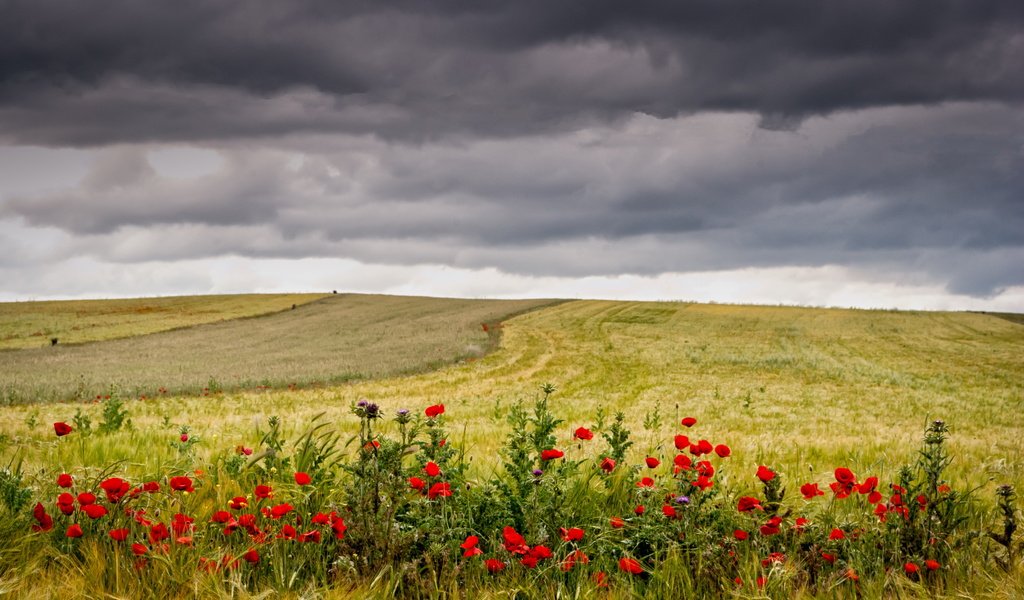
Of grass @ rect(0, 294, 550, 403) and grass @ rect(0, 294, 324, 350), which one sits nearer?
grass @ rect(0, 294, 550, 403)

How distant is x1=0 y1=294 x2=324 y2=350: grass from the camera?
167 ft

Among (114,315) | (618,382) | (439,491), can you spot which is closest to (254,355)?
(618,382)

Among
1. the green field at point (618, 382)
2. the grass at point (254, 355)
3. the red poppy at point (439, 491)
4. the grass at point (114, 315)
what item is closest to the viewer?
the red poppy at point (439, 491)

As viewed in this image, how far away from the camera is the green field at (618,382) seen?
7.49 meters

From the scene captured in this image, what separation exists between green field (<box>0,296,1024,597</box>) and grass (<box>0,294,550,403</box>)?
10.1 inches

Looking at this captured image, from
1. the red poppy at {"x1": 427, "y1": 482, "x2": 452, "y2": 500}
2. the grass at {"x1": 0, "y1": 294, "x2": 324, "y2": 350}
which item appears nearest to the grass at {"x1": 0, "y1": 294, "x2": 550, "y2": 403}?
the grass at {"x1": 0, "y1": 294, "x2": 324, "y2": 350}

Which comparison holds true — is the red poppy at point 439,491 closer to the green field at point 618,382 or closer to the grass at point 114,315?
the green field at point 618,382

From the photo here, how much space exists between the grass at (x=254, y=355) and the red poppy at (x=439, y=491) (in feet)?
48.6

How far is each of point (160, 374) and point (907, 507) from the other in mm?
33958

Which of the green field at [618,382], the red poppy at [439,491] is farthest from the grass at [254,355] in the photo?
the red poppy at [439,491]

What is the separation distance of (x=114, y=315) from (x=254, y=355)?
3523 cm

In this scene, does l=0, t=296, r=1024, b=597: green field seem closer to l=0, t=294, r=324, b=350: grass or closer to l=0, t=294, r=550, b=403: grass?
l=0, t=294, r=550, b=403: grass

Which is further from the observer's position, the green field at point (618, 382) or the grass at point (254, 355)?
the grass at point (254, 355)

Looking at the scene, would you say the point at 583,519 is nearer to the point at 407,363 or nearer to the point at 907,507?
the point at 907,507
